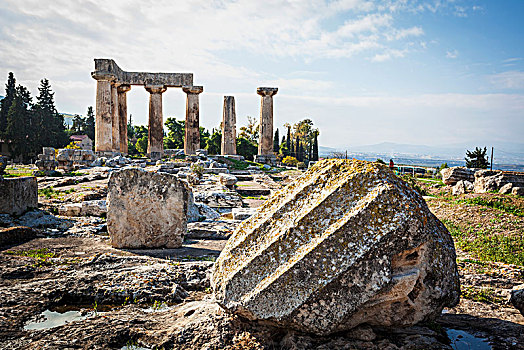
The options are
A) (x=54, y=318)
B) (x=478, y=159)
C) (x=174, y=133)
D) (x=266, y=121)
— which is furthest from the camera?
(x=174, y=133)

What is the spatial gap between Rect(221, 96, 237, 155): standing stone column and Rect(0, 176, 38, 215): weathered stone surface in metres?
25.3

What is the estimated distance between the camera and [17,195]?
804cm

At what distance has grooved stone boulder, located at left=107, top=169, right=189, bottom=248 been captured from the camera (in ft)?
19.6

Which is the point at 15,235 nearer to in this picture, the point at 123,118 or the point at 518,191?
the point at 518,191

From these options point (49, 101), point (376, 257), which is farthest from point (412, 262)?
point (49, 101)

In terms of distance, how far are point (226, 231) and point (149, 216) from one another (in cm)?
208

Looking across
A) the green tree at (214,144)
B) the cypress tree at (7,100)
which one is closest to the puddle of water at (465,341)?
the green tree at (214,144)

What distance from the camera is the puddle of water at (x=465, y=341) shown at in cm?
273

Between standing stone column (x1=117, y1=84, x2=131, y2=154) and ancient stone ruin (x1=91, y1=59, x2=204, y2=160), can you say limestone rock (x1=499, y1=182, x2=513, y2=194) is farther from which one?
standing stone column (x1=117, y1=84, x2=131, y2=154)

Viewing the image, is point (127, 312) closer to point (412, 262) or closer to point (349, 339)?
point (349, 339)

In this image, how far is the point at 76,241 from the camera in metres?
6.39

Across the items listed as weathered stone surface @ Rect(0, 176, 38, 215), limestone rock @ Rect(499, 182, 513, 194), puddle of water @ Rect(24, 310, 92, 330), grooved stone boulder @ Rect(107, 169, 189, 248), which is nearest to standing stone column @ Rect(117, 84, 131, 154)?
weathered stone surface @ Rect(0, 176, 38, 215)

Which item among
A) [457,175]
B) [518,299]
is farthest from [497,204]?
[457,175]

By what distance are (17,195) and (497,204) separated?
1299 cm
